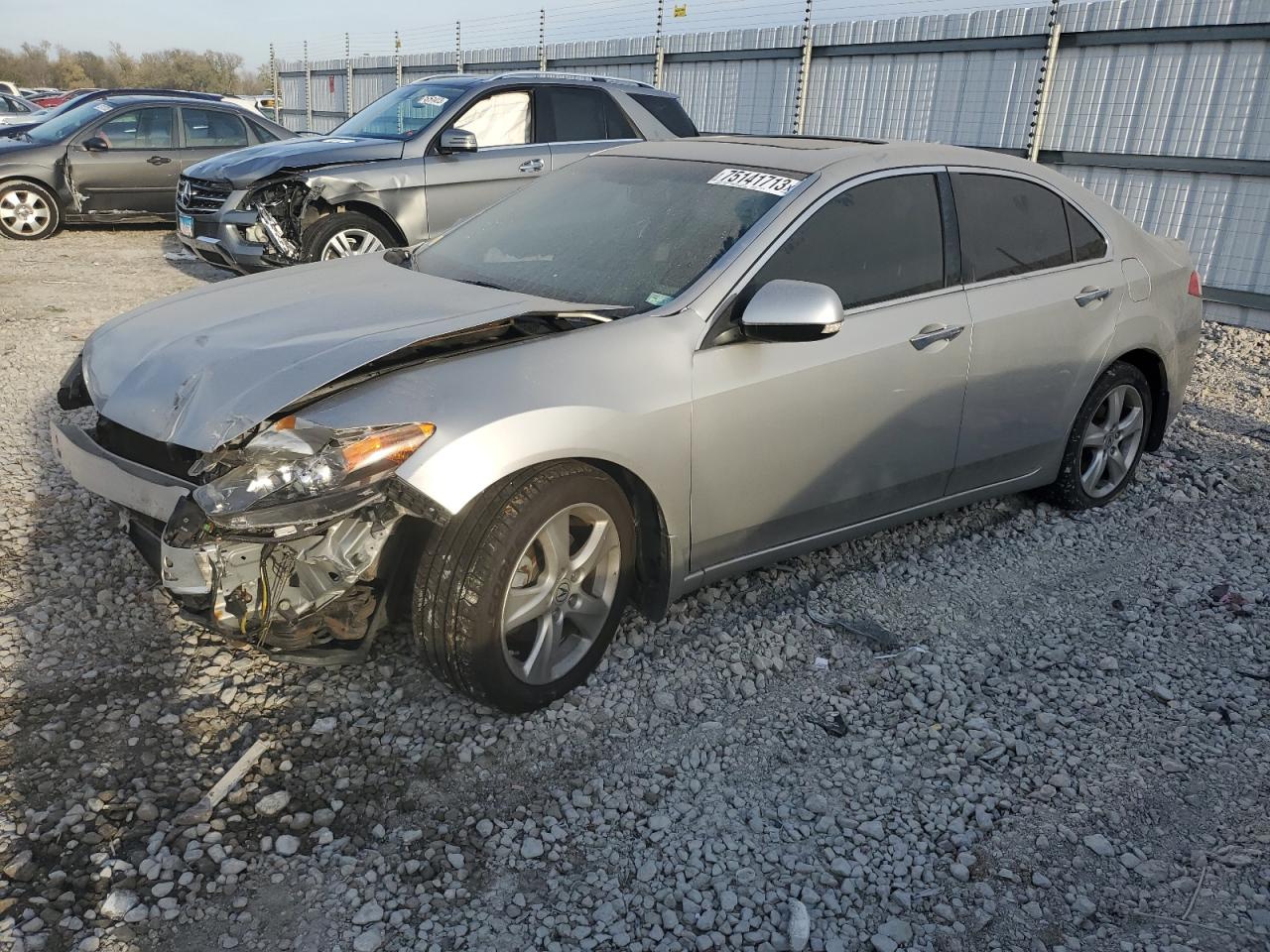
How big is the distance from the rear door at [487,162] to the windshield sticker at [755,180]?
479 cm

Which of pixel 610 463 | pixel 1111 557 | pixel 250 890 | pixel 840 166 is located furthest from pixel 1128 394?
pixel 250 890

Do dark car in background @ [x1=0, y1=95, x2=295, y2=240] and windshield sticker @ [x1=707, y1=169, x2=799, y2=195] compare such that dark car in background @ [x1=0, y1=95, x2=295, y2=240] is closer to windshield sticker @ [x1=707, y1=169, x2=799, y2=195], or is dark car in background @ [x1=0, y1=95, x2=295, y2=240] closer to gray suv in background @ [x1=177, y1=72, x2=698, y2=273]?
gray suv in background @ [x1=177, y1=72, x2=698, y2=273]

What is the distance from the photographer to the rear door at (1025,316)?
13.5ft

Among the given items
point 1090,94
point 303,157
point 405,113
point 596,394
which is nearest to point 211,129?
point 405,113

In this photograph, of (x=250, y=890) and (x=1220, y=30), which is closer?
(x=250, y=890)

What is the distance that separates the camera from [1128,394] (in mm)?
4988

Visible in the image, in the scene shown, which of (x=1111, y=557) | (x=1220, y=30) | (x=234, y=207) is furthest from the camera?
(x=1220, y=30)

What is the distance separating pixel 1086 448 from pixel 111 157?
11.4 metres

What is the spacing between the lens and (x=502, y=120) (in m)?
8.65

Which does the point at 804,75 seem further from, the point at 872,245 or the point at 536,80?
the point at 872,245

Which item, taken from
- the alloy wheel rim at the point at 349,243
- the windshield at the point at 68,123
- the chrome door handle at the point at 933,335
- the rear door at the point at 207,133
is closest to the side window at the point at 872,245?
the chrome door handle at the point at 933,335

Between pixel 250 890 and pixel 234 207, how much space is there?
23.1 ft

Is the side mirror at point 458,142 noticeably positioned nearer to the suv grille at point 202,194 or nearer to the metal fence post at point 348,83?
the suv grille at point 202,194

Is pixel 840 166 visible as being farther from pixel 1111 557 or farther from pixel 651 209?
pixel 1111 557
